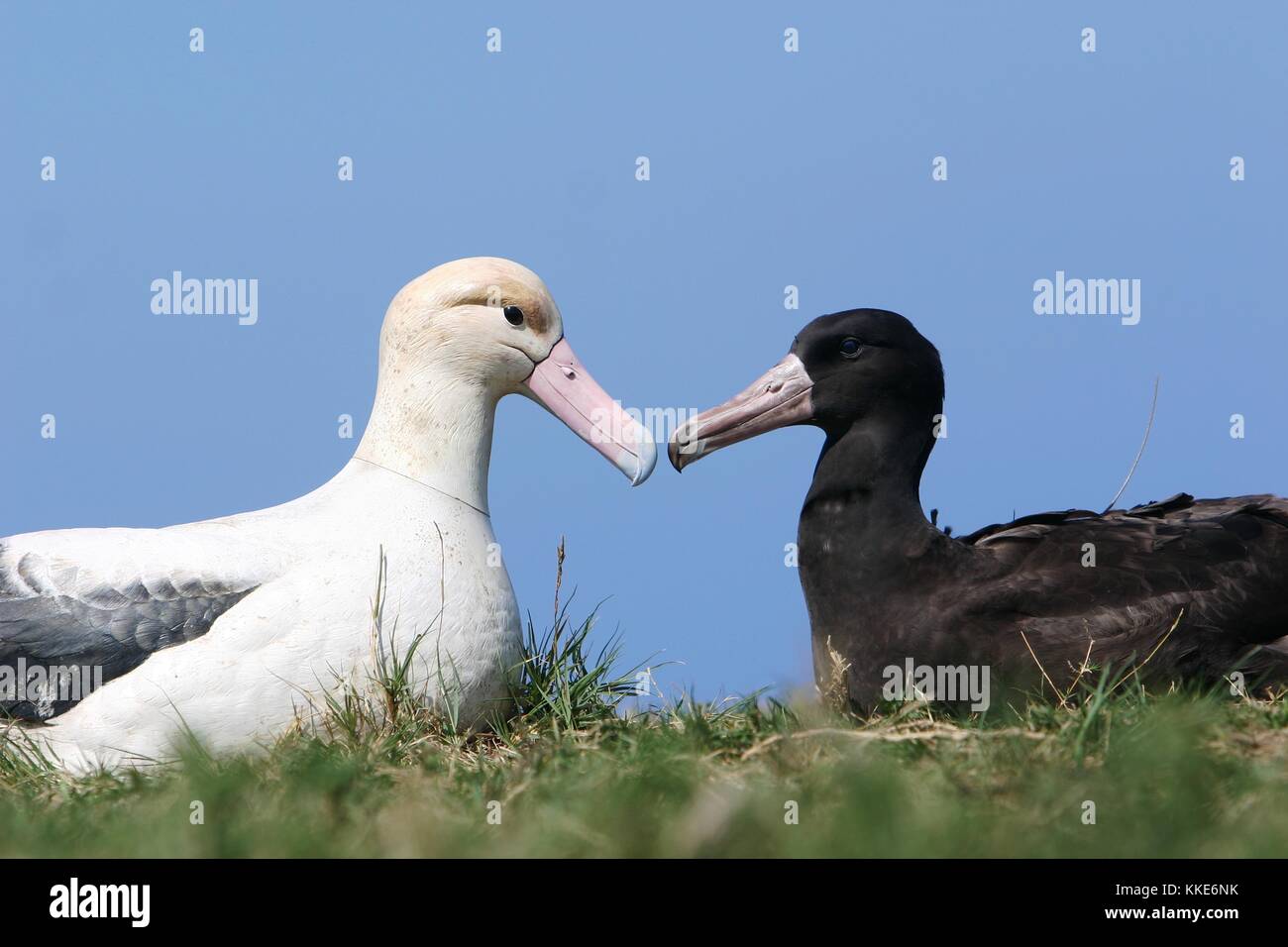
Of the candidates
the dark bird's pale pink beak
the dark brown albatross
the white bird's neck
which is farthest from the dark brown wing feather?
the white bird's neck

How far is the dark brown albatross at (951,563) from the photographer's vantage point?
708cm

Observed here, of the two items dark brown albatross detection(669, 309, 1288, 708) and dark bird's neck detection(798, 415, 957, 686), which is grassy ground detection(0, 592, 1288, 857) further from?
dark bird's neck detection(798, 415, 957, 686)

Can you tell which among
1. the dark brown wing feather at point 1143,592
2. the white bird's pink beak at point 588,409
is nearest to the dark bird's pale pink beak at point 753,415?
the white bird's pink beak at point 588,409

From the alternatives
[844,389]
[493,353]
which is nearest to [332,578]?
[493,353]

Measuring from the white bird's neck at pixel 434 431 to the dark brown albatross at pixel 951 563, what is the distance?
1072 mm

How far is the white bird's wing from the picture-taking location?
6.77m

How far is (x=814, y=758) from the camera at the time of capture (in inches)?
210

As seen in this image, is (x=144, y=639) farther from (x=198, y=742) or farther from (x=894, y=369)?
(x=894, y=369)

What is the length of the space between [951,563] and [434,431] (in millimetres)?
2657

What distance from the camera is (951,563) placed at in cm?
739

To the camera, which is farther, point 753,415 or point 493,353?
point 753,415

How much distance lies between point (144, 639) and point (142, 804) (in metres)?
1.35

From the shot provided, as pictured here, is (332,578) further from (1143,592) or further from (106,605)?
(1143,592)

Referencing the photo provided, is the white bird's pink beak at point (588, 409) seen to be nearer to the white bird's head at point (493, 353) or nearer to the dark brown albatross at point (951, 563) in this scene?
the white bird's head at point (493, 353)
